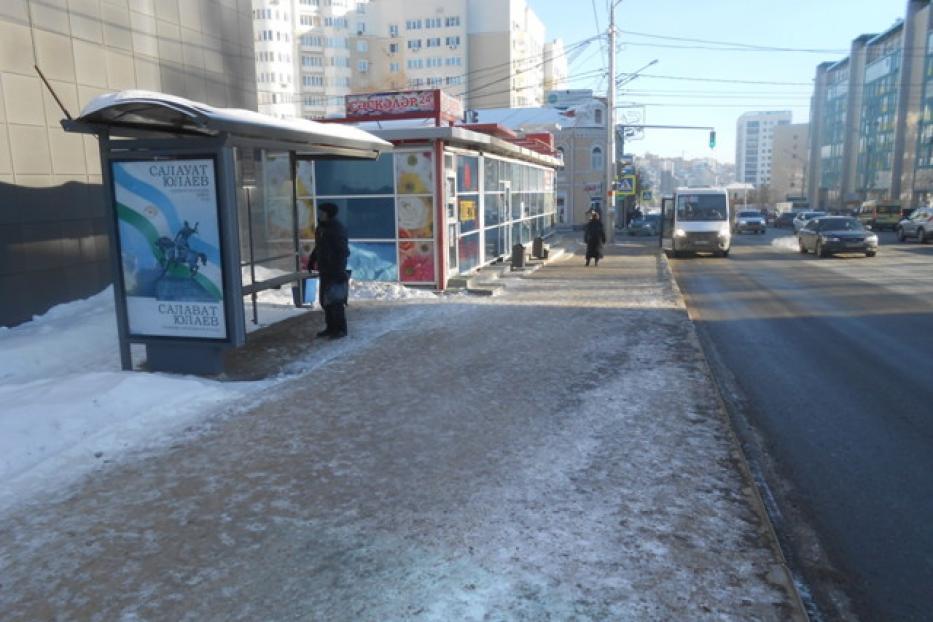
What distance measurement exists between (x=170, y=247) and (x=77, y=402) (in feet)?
6.18

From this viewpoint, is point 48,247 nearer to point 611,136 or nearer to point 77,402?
point 77,402

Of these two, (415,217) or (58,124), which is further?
(415,217)

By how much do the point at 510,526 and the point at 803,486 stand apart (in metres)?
2.31

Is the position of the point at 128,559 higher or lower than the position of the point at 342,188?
lower

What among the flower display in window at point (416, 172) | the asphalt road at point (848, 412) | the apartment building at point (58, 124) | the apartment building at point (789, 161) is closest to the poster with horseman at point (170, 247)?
the apartment building at point (58, 124)

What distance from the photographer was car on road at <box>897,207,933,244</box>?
29250mm

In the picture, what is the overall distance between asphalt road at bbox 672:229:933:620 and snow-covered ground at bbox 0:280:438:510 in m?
4.77

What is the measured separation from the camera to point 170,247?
23.7ft

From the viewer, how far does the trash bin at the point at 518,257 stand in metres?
17.9

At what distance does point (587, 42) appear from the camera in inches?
1299

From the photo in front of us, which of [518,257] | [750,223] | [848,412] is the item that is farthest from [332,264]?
[750,223]

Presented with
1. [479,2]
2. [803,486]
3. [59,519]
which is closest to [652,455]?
[803,486]

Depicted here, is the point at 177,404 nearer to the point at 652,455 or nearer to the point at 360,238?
the point at 652,455

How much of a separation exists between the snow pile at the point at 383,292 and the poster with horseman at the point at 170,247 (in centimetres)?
557
